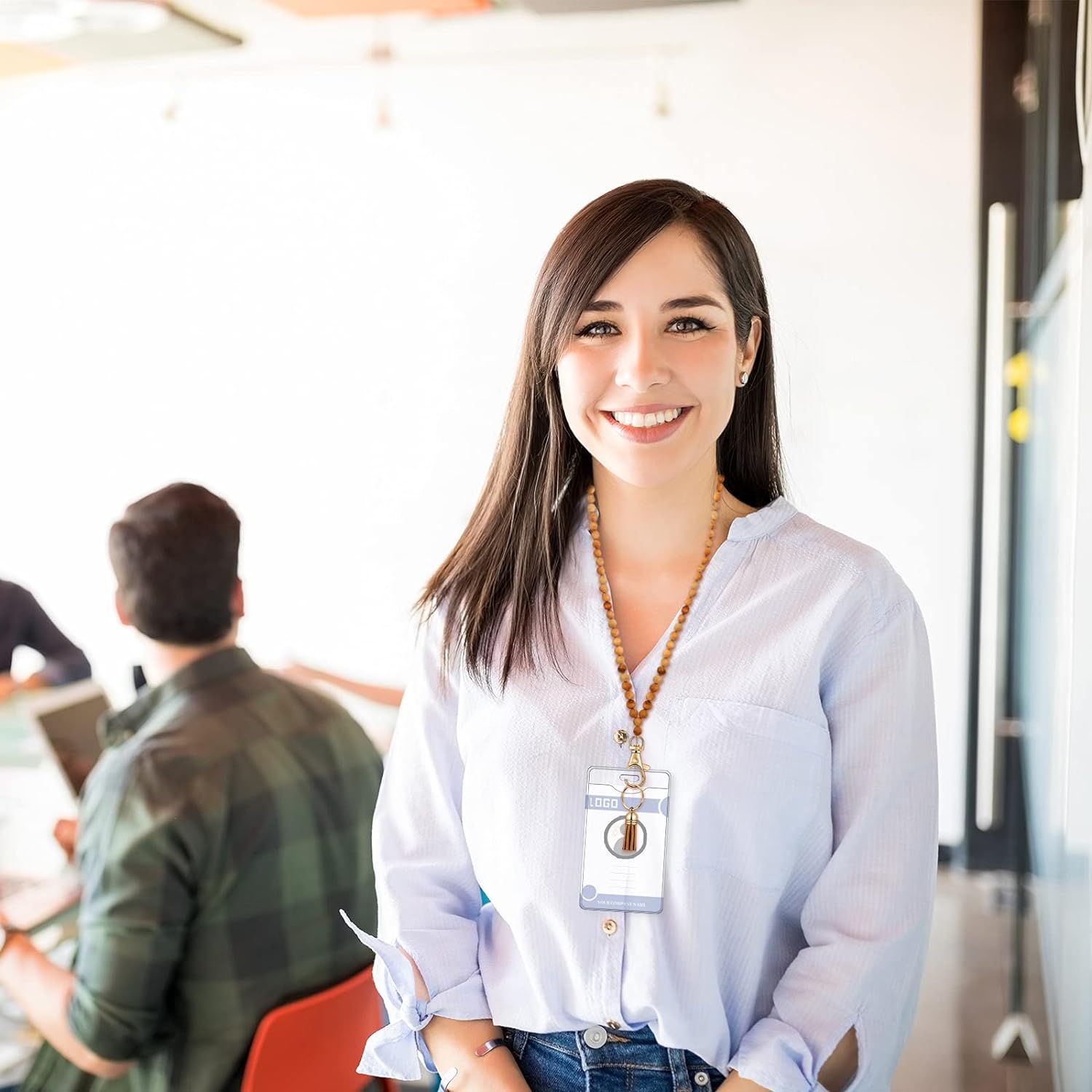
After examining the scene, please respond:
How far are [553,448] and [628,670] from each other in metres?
0.26

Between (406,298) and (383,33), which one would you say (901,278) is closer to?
(406,298)

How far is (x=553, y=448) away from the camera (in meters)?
1.32

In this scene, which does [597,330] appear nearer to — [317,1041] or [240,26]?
[317,1041]

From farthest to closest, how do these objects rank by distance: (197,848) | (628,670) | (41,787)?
(41,787) < (197,848) < (628,670)

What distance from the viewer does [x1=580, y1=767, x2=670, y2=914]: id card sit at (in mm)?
1144

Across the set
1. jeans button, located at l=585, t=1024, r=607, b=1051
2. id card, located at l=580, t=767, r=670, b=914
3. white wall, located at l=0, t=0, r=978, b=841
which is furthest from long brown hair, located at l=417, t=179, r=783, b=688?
white wall, located at l=0, t=0, r=978, b=841

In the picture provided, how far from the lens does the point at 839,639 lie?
45.4 inches

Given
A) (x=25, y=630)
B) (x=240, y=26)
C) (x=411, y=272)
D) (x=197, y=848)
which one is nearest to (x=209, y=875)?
(x=197, y=848)

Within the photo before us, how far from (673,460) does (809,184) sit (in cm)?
353

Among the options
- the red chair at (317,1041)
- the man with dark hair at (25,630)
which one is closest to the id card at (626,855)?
the red chair at (317,1041)

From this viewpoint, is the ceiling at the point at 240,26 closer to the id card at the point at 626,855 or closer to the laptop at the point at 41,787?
the laptop at the point at 41,787

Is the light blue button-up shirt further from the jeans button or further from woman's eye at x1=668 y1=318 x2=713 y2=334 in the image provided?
woman's eye at x1=668 y1=318 x2=713 y2=334

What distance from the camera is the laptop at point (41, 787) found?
2100mm

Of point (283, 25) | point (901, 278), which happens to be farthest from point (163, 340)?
point (901, 278)
